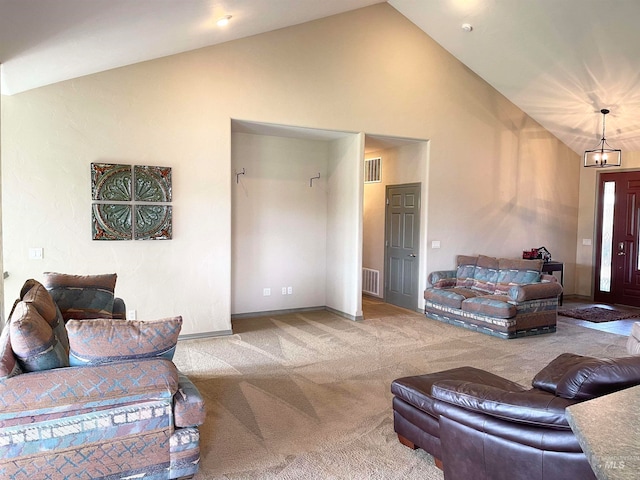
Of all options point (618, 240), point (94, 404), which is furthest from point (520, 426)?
point (618, 240)

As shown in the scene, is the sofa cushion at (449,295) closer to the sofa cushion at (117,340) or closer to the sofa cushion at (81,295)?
the sofa cushion at (81,295)

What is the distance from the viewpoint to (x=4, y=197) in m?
4.49

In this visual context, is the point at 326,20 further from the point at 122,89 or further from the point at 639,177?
the point at 639,177

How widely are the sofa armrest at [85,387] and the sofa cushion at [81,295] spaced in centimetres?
138

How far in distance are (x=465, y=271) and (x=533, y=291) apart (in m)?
1.23

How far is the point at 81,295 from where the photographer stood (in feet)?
11.9

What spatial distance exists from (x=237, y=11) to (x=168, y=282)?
9.88 ft

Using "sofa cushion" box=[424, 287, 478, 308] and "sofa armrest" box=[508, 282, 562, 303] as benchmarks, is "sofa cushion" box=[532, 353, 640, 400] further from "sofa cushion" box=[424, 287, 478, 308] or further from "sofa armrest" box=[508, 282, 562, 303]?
"sofa cushion" box=[424, 287, 478, 308]

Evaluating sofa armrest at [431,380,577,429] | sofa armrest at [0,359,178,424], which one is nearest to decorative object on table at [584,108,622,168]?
sofa armrest at [431,380,577,429]

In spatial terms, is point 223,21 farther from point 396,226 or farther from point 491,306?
point 491,306

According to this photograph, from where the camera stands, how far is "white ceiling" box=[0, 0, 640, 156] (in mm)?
3207

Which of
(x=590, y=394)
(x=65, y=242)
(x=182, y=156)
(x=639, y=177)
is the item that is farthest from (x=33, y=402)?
(x=639, y=177)

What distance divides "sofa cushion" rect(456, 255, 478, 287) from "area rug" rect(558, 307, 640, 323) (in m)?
1.75

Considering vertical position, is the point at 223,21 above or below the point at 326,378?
above
